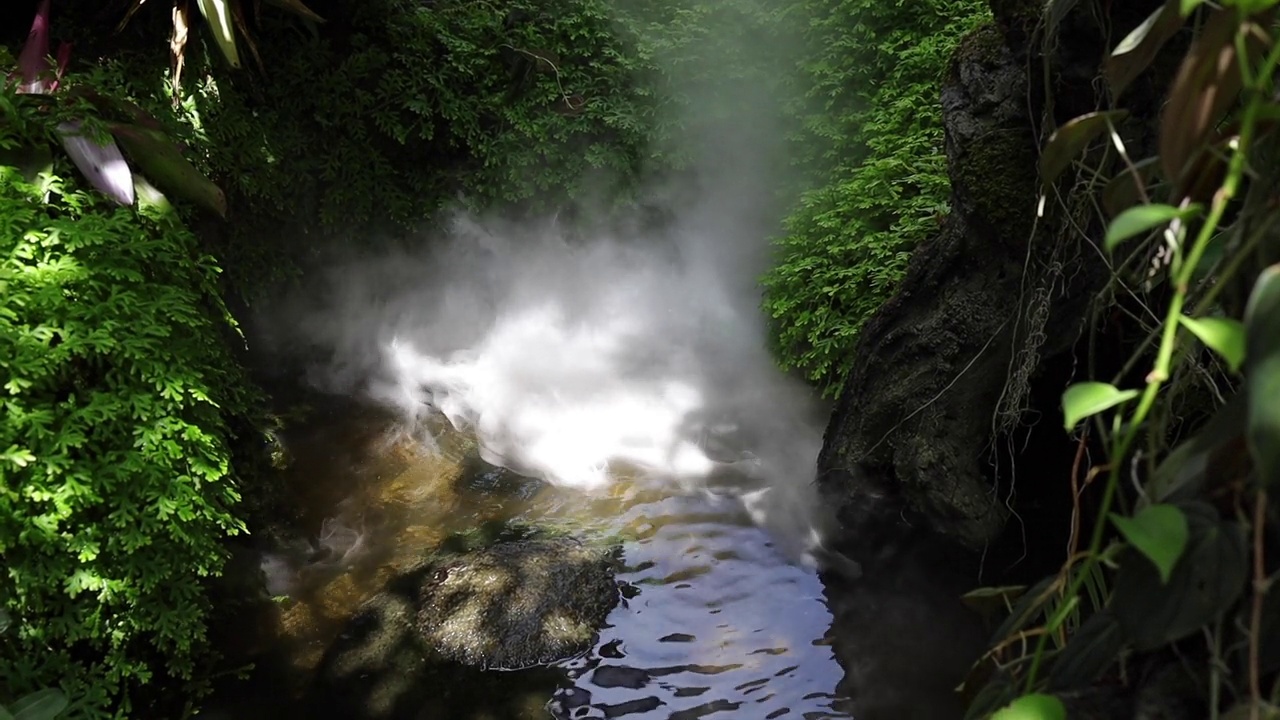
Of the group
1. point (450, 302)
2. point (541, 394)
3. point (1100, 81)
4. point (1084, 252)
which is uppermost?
point (450, 302)

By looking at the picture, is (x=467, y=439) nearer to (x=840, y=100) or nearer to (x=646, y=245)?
(x=646, y=245)

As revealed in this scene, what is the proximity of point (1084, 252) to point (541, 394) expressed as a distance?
2.77 m

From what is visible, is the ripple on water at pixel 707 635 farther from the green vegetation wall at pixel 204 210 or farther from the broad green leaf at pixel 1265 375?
the broad green leaf at pixel 1265 375

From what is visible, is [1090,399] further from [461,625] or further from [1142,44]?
[461,625]

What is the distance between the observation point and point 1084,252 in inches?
91.1

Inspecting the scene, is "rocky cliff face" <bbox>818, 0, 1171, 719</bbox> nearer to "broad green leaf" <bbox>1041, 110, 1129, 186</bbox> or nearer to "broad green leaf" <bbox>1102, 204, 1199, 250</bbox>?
"broad green leaf" <bbox>1041, 110, 1129, 186</bbox>

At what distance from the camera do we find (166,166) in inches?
105

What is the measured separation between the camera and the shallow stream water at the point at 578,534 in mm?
2631

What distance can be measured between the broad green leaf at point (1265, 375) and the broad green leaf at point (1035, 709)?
370 millimetres

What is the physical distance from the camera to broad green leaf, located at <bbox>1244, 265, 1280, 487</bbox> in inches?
26.1

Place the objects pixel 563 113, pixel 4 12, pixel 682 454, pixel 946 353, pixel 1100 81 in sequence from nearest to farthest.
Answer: pixel 1100 81, pixel 946 353, pixel 4 12, pixel 682 454, pixel 563 113

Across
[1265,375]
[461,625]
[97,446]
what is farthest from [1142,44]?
[461,625]

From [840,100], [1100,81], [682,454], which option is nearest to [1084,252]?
[1100,81]

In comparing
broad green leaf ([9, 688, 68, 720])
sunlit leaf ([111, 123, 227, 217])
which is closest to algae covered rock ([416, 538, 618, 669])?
broad green leaf ([9, 688, 68, 720])
